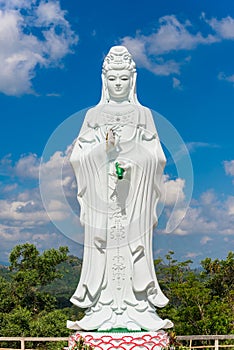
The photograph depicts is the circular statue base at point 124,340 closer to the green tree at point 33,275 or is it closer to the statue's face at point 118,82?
the statue's face at point 118,82

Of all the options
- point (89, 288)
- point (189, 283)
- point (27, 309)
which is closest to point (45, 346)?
point (27, 309)

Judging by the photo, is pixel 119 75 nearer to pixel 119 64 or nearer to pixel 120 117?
pixel 119 64

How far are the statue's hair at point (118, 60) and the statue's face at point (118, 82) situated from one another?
66 millimetres

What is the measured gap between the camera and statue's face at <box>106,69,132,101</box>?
7.72 metres

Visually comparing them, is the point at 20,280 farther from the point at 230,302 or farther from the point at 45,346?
the point at 230,302

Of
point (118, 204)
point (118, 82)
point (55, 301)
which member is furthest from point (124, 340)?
point (55, 301)

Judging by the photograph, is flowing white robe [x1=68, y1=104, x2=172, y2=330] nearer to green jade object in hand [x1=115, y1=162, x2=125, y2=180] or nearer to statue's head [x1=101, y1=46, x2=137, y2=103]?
green jade object in hand [x1=115, y1=162, x2=125, y2=180]

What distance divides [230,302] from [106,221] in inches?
304

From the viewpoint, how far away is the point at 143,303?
6992 mm

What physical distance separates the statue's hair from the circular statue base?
3539 mm

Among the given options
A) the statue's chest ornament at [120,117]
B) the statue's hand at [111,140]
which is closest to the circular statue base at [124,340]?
the statue's hand at [111,140]

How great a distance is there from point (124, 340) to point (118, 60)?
3.71 metres

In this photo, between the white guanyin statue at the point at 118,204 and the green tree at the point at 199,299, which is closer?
the white guanyin statue at the point at 118,204

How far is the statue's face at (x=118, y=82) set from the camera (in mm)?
7719
